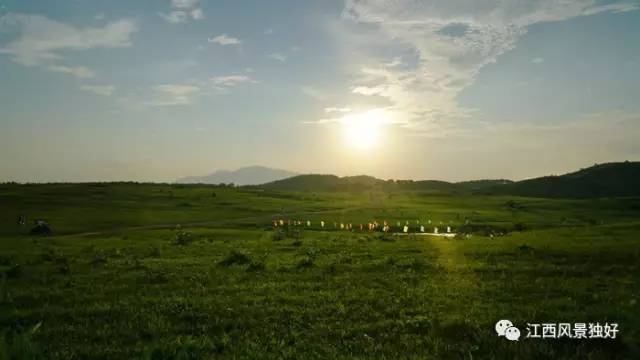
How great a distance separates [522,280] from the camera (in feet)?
84.8

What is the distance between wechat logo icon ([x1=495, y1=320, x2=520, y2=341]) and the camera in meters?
15.4

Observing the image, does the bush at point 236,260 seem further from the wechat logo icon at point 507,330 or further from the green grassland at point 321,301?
the wechat logo icon at point 507,330

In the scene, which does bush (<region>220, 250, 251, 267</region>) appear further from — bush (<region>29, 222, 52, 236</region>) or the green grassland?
bush (<region>29, 222, 52, 236</region>)

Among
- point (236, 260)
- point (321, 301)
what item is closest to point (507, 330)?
A: point (321, 301)

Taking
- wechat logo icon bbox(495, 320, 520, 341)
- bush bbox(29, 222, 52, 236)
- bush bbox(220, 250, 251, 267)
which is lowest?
bush bbox(29, 222, 52, 236)

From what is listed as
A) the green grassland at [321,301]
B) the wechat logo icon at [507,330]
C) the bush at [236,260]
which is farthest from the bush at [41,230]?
the wechat logo icon at [507,330]

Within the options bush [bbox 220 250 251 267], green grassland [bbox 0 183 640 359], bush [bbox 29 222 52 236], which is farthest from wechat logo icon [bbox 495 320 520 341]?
bush [bbox 29 222 52 236]

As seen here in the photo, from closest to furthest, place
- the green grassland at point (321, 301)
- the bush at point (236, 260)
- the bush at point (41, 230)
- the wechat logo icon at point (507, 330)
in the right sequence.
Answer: the green grassland at point (321, 301)
the wechat logo icon at point (507, 330)
the bush at point (236, 260)
the bush at point (41, 230)

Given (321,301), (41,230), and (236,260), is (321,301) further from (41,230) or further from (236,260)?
(41,230)

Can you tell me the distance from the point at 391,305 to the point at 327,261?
14911 mm

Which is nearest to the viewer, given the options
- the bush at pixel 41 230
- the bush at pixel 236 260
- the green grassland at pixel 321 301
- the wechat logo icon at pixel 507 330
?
the green grassland at pixel 321 301

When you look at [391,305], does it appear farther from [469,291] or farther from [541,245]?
[541,245]

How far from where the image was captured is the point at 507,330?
15.8m

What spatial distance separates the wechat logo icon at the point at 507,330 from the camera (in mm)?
15391
